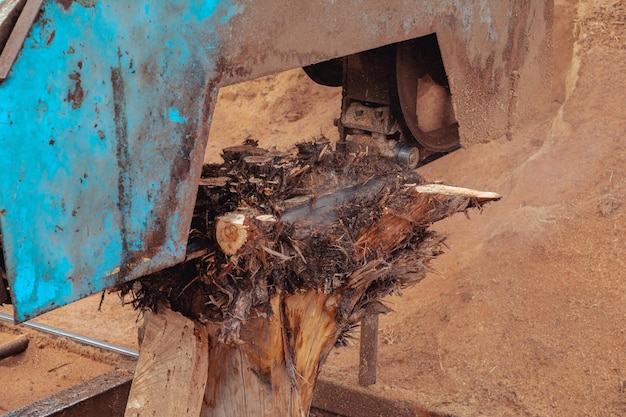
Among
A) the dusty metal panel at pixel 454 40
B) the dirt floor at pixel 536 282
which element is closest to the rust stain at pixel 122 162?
the dusty metal panel at pixel 454 40

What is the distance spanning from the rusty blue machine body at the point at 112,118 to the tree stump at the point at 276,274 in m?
0.26

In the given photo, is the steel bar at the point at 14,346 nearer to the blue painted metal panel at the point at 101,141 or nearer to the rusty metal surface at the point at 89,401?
the rusty metal surface at the point at 89,401

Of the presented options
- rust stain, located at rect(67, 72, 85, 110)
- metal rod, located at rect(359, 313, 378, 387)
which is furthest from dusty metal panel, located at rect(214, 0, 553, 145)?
metal rod, located at rect(359, 313, 378, 387)

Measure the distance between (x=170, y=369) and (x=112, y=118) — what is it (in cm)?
105

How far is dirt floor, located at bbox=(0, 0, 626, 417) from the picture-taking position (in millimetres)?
4324

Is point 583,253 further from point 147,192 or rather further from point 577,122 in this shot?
point 147,192

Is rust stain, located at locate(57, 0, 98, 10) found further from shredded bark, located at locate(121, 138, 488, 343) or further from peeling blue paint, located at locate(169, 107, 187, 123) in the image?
shredded bark, located at locate(121, 138, 488, 343)

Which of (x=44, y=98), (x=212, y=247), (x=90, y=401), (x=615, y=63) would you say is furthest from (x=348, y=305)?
(x=615, y=63)

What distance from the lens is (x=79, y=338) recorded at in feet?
16.8

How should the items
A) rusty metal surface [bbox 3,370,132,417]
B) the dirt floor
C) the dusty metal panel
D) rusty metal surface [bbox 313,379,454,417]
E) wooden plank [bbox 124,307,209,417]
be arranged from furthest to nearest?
the dirt floor, rusty metal surface [bbox 313,379,454,417], rusty metal surface [bbox 3,370,132,417], wooden plank [bbox 124,307,209,417], the dusty metal panel

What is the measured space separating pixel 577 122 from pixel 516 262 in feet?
4.54

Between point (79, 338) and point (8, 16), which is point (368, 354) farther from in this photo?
point (8, 16)

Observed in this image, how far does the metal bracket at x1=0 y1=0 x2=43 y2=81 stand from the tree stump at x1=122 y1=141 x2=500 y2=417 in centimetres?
84

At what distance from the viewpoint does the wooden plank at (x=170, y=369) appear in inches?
103
